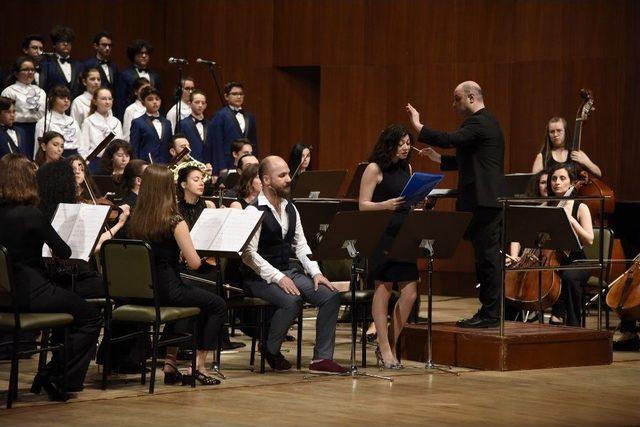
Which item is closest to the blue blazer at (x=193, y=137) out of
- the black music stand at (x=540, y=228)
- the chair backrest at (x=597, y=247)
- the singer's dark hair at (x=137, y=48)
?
the singer's dark hair at (x=137, y=48)

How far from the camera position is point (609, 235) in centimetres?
860

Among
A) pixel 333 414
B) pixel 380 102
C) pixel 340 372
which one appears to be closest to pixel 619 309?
pixel 340 372

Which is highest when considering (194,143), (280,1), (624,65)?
(280,1)

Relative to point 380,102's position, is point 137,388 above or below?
below

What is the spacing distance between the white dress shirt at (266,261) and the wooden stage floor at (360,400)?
1.87 feet

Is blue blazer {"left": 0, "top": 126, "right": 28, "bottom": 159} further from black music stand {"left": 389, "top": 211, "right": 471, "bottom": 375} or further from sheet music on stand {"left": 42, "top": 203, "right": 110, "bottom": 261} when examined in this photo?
black music stand {"left": 389, "top": 211, "right": 471, "bottom": 375}

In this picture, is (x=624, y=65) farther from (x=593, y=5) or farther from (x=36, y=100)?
(x=36, y=100)

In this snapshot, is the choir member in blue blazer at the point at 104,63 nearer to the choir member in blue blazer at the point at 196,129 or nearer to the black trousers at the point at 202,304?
the choir member in blue blazer at the point at 196,129

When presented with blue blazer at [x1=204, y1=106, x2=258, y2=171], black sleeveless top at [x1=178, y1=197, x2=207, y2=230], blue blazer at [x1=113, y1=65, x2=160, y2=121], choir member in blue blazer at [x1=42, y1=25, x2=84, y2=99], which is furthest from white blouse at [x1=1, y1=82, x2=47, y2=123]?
black sleeveless top at [x1=178, y1=197, x2=207, y2=230]

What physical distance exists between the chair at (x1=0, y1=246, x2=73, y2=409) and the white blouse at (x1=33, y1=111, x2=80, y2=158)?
4.45 meters

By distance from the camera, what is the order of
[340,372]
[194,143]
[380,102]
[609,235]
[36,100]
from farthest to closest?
[380,102], [194,143], [36,100], [609,235], [340,372]

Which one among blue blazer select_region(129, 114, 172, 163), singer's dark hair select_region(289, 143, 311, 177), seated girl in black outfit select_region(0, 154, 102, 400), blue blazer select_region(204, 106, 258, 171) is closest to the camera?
seated girl in black outfit select_region(0, 154, 102, 400)

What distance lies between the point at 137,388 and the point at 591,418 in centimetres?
230

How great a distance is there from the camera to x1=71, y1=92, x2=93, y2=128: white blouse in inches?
430
